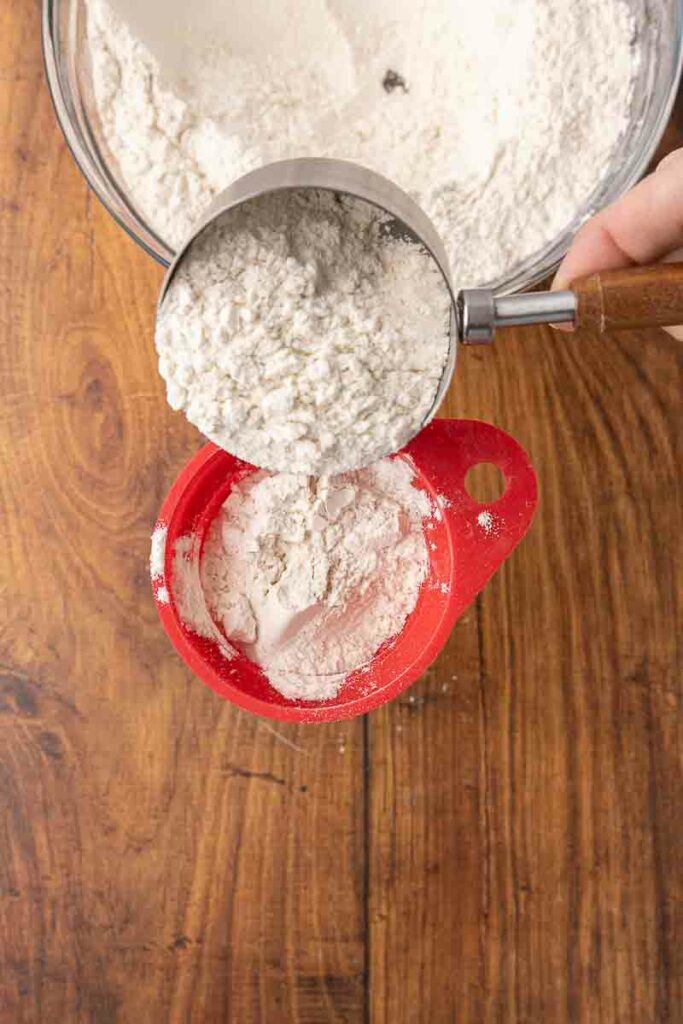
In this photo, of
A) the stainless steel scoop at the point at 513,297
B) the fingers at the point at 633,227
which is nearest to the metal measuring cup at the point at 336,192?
the stainless steel scoop at the point at 513,297

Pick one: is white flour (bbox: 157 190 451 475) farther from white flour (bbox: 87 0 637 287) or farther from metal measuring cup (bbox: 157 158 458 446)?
white flour (bbox: 87 0 637 287)

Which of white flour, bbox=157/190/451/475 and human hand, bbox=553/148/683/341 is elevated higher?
human hand, bbox=553/148/683/341

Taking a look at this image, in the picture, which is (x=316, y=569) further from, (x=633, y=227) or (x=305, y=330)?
(x=633, y=227)

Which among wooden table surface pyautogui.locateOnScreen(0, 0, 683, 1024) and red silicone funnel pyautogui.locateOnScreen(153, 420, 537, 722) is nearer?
red silicone funnel pyautogui.locateOnScreen(153, 420, 537, 722)

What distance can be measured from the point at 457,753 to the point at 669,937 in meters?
0.24

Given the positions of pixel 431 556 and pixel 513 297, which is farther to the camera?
pixel 431 556

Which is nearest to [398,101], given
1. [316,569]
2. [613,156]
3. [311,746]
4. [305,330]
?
[613,156]

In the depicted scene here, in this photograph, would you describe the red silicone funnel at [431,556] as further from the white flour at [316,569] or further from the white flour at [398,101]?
the white flour at [398,101]

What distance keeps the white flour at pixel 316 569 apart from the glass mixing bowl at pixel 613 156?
0.19 meters

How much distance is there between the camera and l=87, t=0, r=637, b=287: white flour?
0.69m

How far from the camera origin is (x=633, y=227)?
649 mm

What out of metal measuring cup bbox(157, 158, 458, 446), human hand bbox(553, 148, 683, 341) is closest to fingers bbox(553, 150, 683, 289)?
human hand bbox(553, 148, 683, 341)

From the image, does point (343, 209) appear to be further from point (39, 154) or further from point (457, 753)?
point (457, 753)

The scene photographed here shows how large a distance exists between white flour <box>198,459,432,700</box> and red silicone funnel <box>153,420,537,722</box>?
0.6 inches
